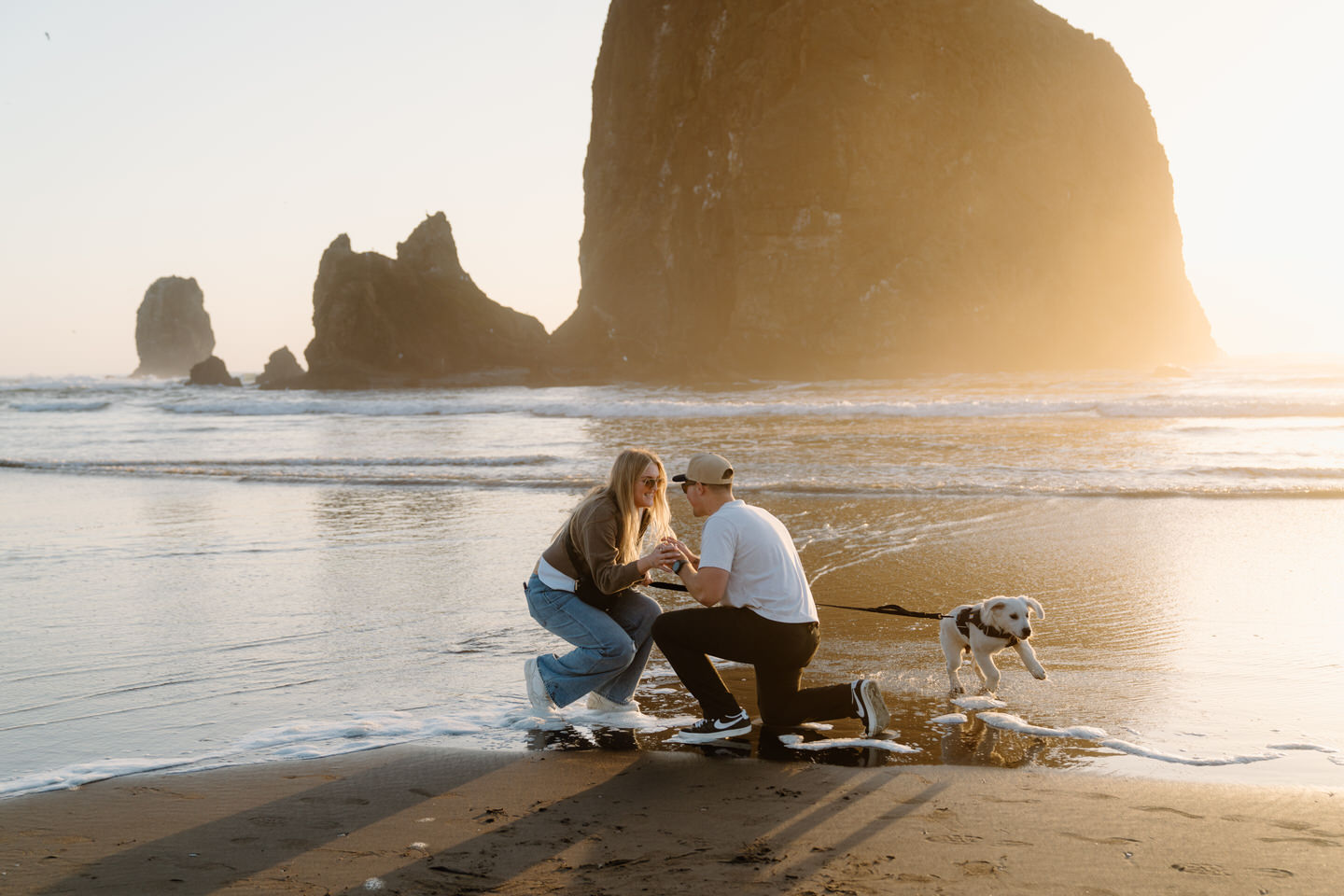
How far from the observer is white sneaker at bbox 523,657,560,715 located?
5031mm

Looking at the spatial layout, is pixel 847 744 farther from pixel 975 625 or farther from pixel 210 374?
pixel 210 374

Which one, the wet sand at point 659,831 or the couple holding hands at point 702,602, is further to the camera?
the couple holding hands at point 702,602

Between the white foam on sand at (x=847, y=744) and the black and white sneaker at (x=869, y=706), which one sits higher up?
the black and white sneaker at (x=869, y=706)

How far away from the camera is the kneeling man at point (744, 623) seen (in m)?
4.51

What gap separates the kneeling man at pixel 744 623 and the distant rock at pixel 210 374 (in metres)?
88.9

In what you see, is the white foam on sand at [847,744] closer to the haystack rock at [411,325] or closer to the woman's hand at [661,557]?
the woman's hand at [661,557]

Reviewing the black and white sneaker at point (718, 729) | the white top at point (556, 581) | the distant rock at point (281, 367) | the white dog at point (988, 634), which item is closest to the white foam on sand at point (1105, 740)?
the white dog at point (988, 634)

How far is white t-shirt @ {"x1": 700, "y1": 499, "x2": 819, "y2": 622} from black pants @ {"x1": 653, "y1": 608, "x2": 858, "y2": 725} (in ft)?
0.20

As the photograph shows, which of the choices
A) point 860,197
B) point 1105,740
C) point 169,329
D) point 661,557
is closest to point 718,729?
point 661,557

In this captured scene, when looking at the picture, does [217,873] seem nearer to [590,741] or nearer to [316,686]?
[590,741]

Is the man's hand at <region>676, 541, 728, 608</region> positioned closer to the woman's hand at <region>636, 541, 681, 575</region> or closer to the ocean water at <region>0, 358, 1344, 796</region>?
the woman's hand at <region>636, 541, 681, 575</region>

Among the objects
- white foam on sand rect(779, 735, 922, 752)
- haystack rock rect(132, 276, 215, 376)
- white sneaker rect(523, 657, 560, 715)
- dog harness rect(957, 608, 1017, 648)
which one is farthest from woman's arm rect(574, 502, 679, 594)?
haystack rock rect(132, 276, 215, 376)

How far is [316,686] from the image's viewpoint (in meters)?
5.57

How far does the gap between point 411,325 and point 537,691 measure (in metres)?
77.9
